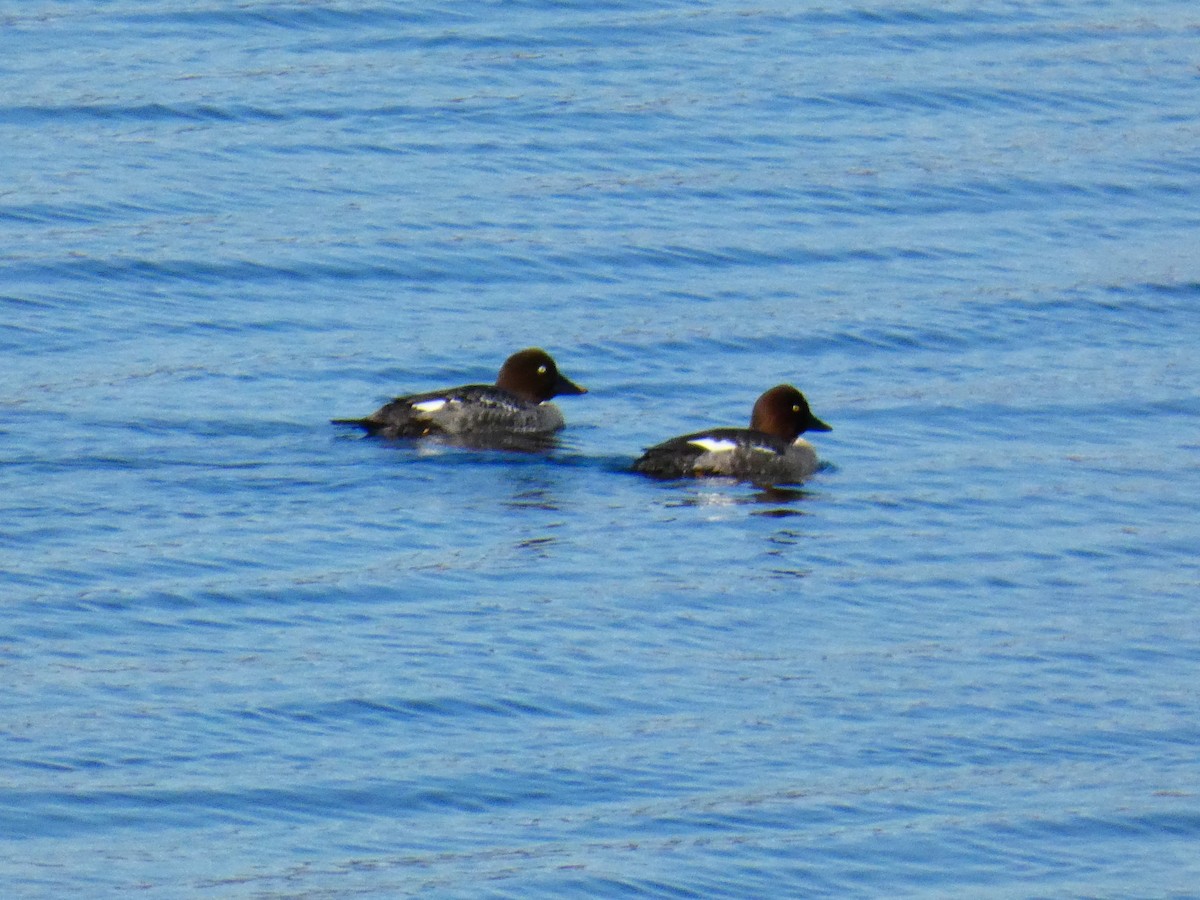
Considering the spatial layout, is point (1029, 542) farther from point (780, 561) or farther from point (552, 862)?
point (552, 862)

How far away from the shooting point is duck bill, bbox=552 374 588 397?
763 inches

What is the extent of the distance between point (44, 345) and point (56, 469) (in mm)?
3345

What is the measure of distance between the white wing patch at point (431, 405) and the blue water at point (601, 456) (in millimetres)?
338

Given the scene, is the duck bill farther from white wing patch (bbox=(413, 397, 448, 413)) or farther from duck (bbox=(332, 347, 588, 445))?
white wing patch (bbox=(413, 397, 448, 413))

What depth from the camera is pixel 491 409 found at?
18.6m

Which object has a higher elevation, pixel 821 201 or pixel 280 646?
pixel 821 201

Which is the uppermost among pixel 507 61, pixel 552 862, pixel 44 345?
pixel 507 61

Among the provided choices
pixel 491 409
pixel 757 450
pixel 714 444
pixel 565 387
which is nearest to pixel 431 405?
pixel 491 409

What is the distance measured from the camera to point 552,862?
11141 millimetres

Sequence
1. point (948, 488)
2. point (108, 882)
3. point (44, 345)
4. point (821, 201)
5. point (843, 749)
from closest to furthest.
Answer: point (108, 882)
point (843, 749)
point (948, 488)
point (44, 345)
point (821, 201)

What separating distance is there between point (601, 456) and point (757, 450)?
1.30 m

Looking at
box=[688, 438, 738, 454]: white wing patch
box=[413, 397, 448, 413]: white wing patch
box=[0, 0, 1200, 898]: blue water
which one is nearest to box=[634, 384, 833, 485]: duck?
box=[688, 438, 738, 454]: white wing patch

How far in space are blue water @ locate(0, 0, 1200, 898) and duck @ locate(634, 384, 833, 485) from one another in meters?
0.20

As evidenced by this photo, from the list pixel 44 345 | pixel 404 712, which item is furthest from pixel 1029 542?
pixel 44 345
